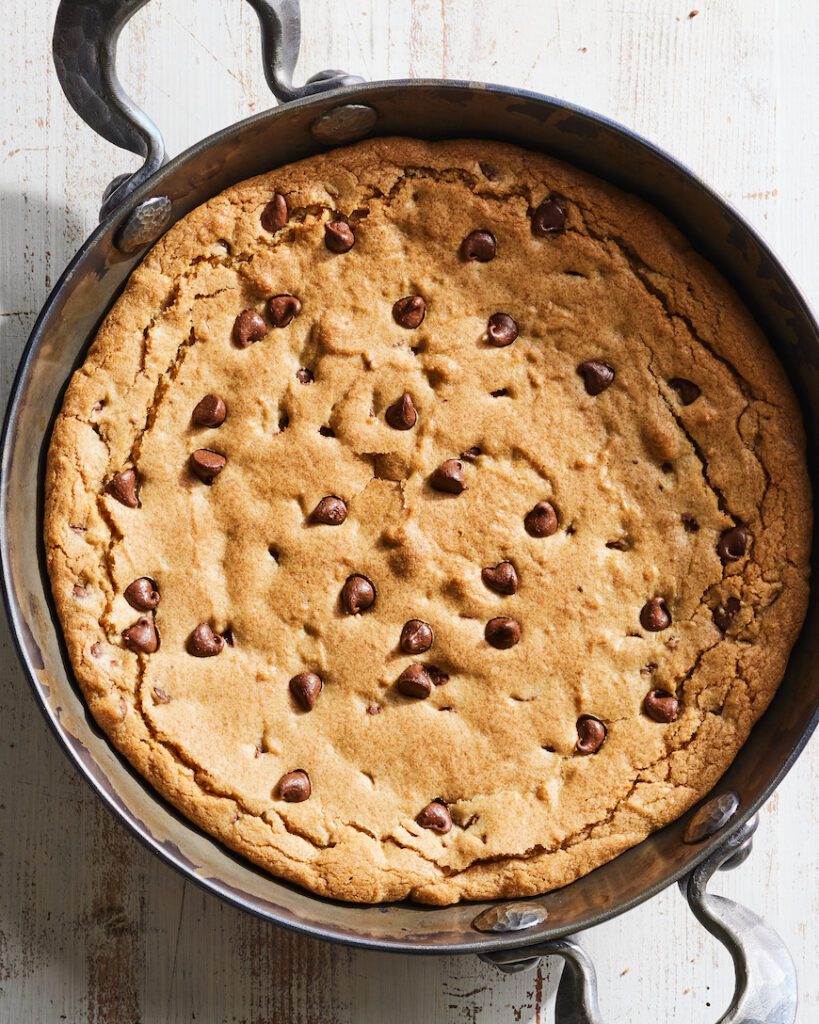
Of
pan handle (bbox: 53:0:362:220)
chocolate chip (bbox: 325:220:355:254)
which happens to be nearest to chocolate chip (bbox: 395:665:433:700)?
chocolate chip (bbox: 325:220:355:254)

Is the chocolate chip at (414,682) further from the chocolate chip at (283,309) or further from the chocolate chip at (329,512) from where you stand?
the chocolate chip at (283,309)

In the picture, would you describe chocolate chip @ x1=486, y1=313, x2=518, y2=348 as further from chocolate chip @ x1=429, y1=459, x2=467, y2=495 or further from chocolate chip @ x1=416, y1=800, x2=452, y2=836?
chocolate chip @ x1=416, y1=800, x2=452, y2=836

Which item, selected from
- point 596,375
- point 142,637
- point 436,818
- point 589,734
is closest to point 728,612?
point 589,734

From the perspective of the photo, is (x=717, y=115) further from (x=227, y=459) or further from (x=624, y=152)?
(x=227, y=459)

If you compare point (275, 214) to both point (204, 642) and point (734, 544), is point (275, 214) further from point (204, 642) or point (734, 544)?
point (734, 544)

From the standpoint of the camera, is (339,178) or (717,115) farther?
(717,115)

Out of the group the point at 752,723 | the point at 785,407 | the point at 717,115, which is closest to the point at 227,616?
the point at 752,723

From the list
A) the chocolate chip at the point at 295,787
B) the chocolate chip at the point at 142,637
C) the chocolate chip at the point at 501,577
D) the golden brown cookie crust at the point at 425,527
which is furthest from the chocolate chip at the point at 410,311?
the chocolate chip at the point at 295,787
